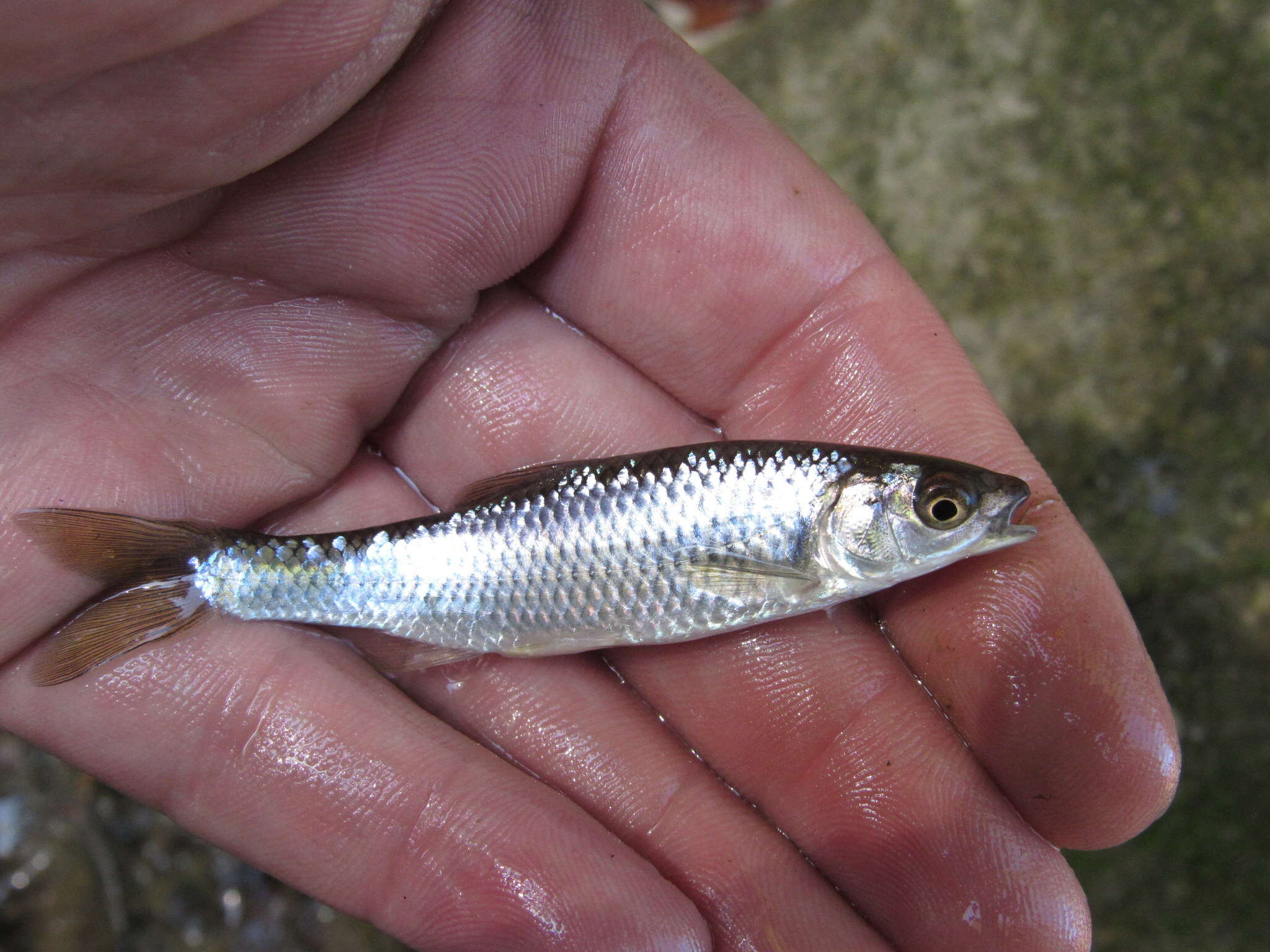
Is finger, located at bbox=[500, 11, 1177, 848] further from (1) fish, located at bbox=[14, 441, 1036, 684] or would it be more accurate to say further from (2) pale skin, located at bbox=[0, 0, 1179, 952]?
(1) fish, located at bbox=[14, 441, 1036, 684]

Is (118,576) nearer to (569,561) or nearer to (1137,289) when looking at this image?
(569,561)

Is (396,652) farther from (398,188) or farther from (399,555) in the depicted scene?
(398,188)

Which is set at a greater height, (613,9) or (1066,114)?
(613,9)

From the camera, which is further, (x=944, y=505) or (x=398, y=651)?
(x=398, y=651)

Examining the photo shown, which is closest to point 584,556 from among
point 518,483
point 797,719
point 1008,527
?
point 518,483

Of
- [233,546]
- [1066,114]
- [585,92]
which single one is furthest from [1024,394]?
[233,546]

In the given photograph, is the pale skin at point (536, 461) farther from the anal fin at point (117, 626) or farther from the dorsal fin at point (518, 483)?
the dorsal fin at point (518, 483)
